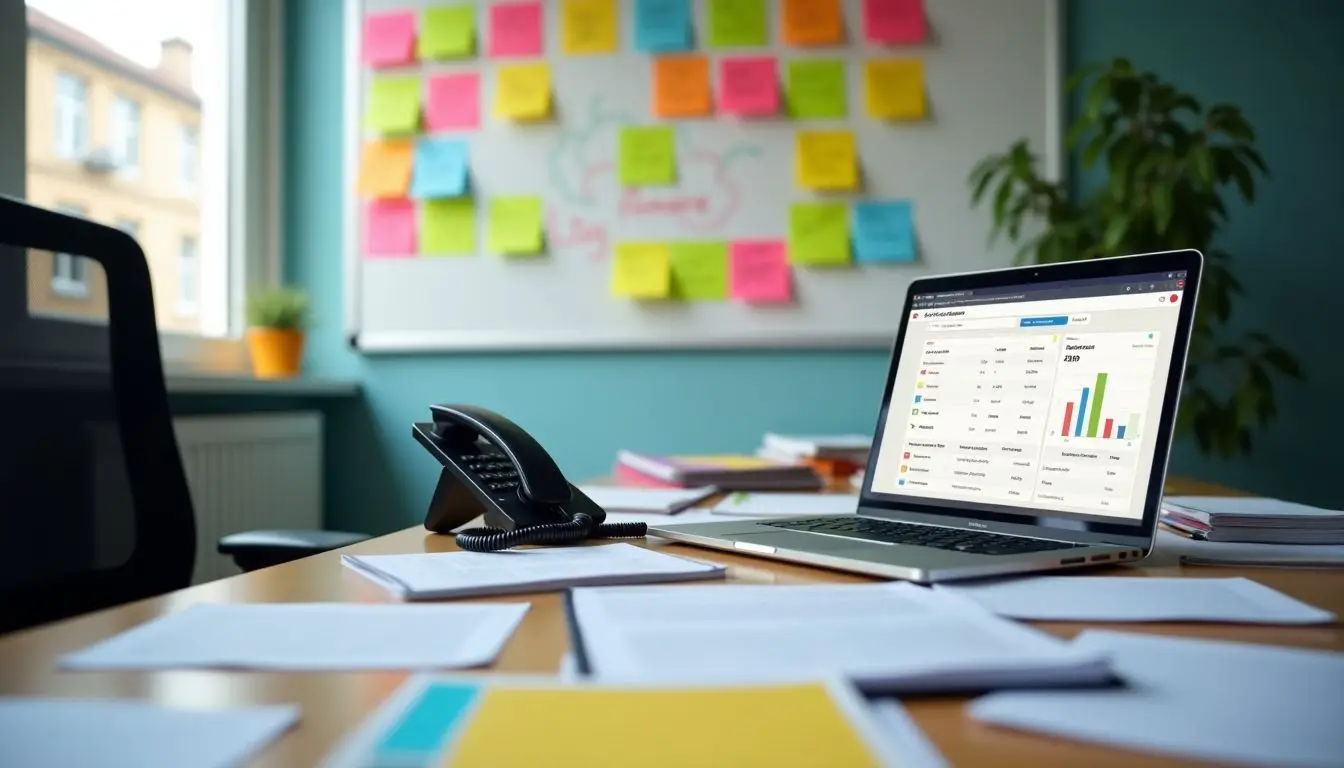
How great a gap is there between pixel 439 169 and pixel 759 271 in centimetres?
78

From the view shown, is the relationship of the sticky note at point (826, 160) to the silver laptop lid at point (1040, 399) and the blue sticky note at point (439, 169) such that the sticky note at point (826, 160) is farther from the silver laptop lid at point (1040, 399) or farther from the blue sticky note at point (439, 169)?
the silver laptop lid at point (1040, 399)

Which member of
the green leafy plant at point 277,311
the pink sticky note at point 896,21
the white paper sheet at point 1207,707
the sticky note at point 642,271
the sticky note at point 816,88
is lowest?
the white paper sheet at point 1207,707

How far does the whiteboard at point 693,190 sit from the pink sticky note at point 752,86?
1.1 inches

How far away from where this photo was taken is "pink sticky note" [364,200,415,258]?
7.22ft

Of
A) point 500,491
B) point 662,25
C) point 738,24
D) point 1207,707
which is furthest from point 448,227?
point 1207,707

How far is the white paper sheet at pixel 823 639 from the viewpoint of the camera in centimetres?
43

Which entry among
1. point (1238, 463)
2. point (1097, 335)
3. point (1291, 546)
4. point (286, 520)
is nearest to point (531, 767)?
point (1097, 335)

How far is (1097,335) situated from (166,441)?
971 millimetres

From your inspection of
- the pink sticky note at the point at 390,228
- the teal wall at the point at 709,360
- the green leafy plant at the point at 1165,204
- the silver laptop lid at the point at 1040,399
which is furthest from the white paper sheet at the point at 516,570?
the pink sticky note at the point at 390,228

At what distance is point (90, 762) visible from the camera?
0.35 m

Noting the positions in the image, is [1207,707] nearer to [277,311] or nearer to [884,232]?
[884,232]

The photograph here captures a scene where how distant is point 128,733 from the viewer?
1.24ft

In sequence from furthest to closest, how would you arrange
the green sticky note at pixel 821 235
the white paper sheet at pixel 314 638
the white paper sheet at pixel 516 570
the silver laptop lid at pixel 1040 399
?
the green sticky note at pixel 821 235 < the silver laptop lid at pixel 1040 399 < the white paper sheet at pixel 516 570 < the white paper sheet at pixel 314 638

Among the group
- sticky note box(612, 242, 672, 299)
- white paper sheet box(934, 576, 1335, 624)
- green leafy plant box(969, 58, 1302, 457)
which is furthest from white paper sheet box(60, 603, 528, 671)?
sticky note box(612, 242, 672, 299)
